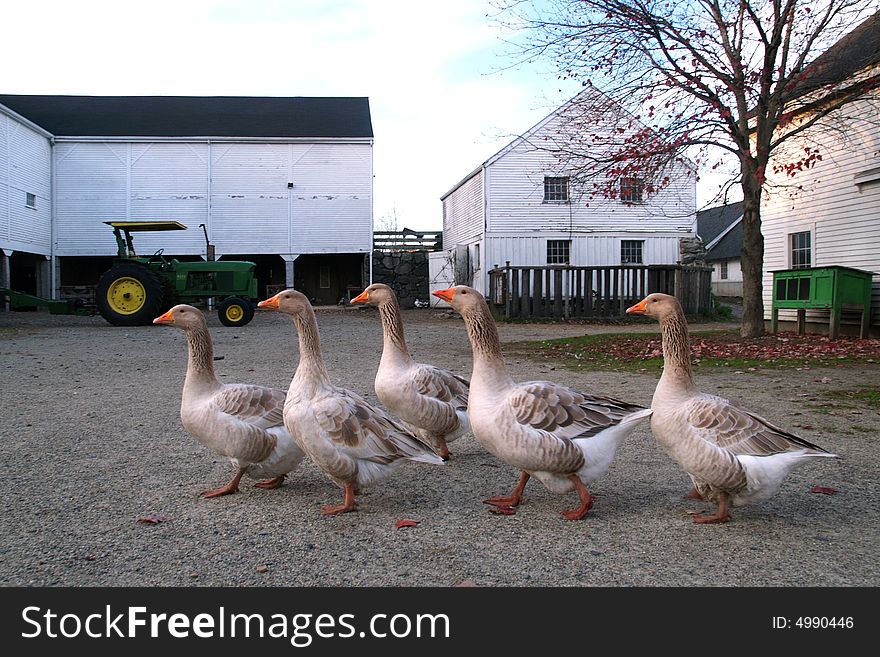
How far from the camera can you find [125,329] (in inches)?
797

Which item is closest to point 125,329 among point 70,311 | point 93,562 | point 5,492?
point 70,311

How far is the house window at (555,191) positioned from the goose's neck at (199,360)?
28265 millimetres

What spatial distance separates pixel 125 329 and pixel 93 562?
1827 centimetres

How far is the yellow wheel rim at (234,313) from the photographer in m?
22.0

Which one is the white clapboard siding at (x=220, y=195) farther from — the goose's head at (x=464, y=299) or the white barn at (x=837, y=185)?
the goose's head at (x=464, y=299)

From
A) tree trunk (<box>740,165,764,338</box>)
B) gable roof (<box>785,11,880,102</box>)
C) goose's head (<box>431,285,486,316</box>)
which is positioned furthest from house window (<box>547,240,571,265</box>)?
goose's head (<box>431,285,486,316</box>)

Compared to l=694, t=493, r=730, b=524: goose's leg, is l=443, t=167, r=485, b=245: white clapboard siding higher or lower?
higher

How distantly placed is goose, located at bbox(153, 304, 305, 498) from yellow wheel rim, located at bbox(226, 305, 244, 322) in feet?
57.8

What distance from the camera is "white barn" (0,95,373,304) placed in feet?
113

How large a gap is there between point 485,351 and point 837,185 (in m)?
17.8

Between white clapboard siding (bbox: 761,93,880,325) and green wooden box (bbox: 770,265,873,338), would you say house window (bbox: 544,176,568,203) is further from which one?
green wooden box (bbox: 770,265,873,338)

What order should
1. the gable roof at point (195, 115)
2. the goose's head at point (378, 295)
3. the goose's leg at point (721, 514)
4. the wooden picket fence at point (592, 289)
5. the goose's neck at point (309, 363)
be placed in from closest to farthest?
the goose's leg at point (721, 514), the goose's neck at point (309, 363), the goose's head at point (378, 295), the wooden picket fence at point (592, 289), the gable roof at point (195, 115)

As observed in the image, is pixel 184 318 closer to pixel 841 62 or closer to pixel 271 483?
pixel 271 483

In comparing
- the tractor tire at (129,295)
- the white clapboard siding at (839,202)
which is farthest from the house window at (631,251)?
the tractor tire at (129,295)
